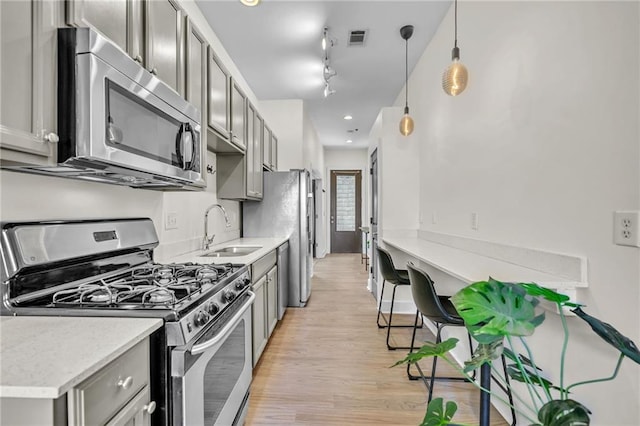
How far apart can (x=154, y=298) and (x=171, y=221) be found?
3.79 feet

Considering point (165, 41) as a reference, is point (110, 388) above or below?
below

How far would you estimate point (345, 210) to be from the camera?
863 centimetres

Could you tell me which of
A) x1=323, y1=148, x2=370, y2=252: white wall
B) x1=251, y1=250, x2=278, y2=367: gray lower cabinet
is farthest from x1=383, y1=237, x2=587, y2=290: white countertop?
x1=323, y1=148, x2=370, y2=252: white wall

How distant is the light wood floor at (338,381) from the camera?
71.4 inches

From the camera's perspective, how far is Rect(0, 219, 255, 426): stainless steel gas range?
1.00 meters

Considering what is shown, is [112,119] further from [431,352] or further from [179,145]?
[431,352]

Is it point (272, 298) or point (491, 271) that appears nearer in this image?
point (491, 271)

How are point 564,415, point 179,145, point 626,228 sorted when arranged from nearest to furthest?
point 564,415, point 626,228, point 179,145

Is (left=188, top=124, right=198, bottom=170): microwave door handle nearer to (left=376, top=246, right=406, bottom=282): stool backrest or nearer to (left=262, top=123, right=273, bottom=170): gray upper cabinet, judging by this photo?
(left=376, top=246, right=406, bottom=282): stool backrest

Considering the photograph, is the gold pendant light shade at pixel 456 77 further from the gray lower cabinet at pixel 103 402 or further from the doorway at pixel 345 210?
the doorway at pixel 345 210

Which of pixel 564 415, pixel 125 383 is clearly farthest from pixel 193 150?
pixel 564 415

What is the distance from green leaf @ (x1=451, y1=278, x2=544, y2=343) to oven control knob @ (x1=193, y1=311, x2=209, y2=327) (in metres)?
0.85

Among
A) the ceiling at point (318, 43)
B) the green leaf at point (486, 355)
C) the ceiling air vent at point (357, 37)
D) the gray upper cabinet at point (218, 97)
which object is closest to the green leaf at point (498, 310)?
the green leaf at point (486, 355)

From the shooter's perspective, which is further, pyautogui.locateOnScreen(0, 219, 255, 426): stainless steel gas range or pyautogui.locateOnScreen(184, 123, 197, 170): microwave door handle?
pyautogui.locateOnScreen(184, 123, 197, 170): microwave door handle
